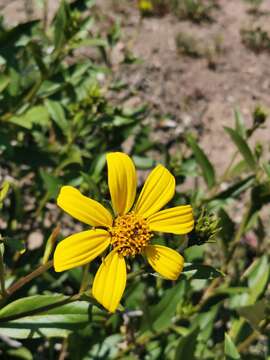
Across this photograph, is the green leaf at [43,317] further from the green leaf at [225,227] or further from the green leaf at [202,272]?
the green leaf at [225,227]

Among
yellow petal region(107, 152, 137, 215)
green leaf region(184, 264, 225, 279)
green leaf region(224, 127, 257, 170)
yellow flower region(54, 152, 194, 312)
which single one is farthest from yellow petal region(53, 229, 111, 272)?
green leaf region(224, 127, 257, 170)

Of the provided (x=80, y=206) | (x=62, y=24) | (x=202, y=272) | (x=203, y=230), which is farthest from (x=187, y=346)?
(x=62, y=24)

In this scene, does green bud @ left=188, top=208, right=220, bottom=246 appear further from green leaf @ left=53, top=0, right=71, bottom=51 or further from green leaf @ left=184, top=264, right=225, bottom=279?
green leaf @ left=53, top=0, right=71, bottom=51

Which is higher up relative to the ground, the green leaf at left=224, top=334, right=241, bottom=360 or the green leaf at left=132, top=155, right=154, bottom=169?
the green leaf at left=224, top=334, right=241, bottom=360

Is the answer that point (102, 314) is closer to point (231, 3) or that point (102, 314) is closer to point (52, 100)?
point (52, 100)

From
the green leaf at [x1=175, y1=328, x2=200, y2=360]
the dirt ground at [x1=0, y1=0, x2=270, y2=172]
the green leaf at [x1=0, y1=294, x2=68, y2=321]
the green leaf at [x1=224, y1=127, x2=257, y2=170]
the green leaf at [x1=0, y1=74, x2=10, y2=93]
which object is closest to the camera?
the green leaf at [x1=0, y1=294, x2=68, y2=321]

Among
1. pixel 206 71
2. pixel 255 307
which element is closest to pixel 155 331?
pixel 255 307
